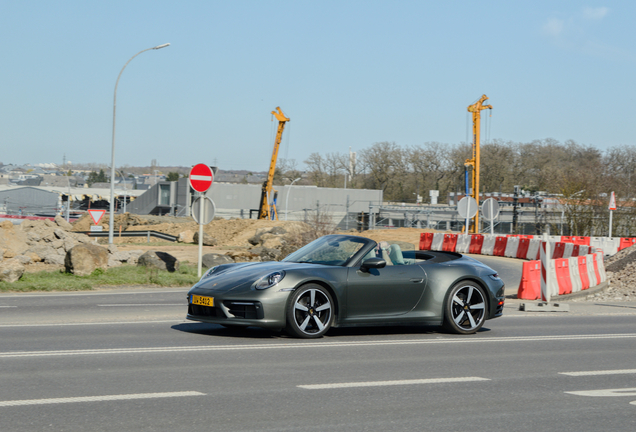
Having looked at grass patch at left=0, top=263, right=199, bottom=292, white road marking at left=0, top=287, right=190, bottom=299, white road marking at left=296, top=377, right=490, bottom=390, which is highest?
white road marking at left=296, top=377, right=490, bottom=390

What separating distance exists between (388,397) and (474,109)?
5336 cm

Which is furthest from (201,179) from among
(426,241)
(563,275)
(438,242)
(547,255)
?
(426,241)

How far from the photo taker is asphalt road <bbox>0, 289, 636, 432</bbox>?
4.89 metres

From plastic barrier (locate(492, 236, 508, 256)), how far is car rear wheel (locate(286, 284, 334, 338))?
2646 cm

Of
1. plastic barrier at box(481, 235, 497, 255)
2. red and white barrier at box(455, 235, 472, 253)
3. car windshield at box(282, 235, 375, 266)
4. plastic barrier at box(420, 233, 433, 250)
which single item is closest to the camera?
car windshield at box(282, 235, 375, 266)

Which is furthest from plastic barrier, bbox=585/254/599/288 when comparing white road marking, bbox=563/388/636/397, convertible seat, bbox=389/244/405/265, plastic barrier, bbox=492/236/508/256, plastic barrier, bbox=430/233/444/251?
plastic barrier, bbox=430/233/444/251

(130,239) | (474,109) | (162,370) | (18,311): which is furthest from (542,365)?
(474,109)

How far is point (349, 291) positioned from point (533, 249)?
24.5 metres

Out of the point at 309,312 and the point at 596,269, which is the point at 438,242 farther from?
the point at 309,312

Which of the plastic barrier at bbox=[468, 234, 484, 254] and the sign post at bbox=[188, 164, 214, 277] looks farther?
the plastic barrier at bbox=[468, 234, 484, 254]

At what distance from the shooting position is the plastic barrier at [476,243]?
3550cm

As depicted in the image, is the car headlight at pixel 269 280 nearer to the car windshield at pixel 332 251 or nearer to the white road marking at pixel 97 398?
the car windshield at pixel 332 251

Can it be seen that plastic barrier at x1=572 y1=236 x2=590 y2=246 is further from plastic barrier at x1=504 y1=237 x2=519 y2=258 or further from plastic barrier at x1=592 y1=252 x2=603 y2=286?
plastic barrier at x1=592 y1=252 x2=603 y2=286

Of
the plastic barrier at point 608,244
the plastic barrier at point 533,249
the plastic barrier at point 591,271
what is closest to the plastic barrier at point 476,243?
the plastic barrier at point 533,249
